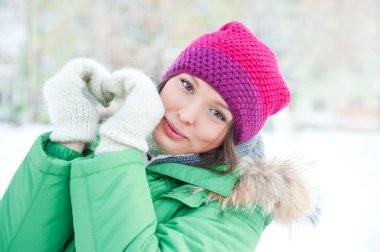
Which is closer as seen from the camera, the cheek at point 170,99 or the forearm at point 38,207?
the forearm at point 38,207

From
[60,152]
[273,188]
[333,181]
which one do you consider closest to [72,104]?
[60,152]

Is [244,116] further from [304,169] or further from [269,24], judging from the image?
[269,24]

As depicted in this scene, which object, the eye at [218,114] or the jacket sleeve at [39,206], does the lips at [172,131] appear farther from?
the jacket sleeve at [39,206]

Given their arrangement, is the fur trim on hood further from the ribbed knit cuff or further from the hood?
the ribbed knit cuff

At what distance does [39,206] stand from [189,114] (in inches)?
15.9

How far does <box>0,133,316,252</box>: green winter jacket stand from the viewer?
29.8 inches

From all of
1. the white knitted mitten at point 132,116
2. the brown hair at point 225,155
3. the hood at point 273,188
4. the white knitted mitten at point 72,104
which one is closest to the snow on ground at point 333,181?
the hood at point 273,188

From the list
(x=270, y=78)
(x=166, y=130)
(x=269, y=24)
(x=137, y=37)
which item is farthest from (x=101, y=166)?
(x=269, y=24)

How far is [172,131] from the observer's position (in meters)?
0.97

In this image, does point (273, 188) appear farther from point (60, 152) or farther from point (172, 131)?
point (60, 152)

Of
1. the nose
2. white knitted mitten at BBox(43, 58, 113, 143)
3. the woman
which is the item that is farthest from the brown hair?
white knitted mitten at BBox(43, 58, 113, 143)

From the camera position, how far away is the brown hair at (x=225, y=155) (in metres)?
0.99

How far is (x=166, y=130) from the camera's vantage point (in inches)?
38.5

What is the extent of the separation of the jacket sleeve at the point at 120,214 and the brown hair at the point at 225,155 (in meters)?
0.21
